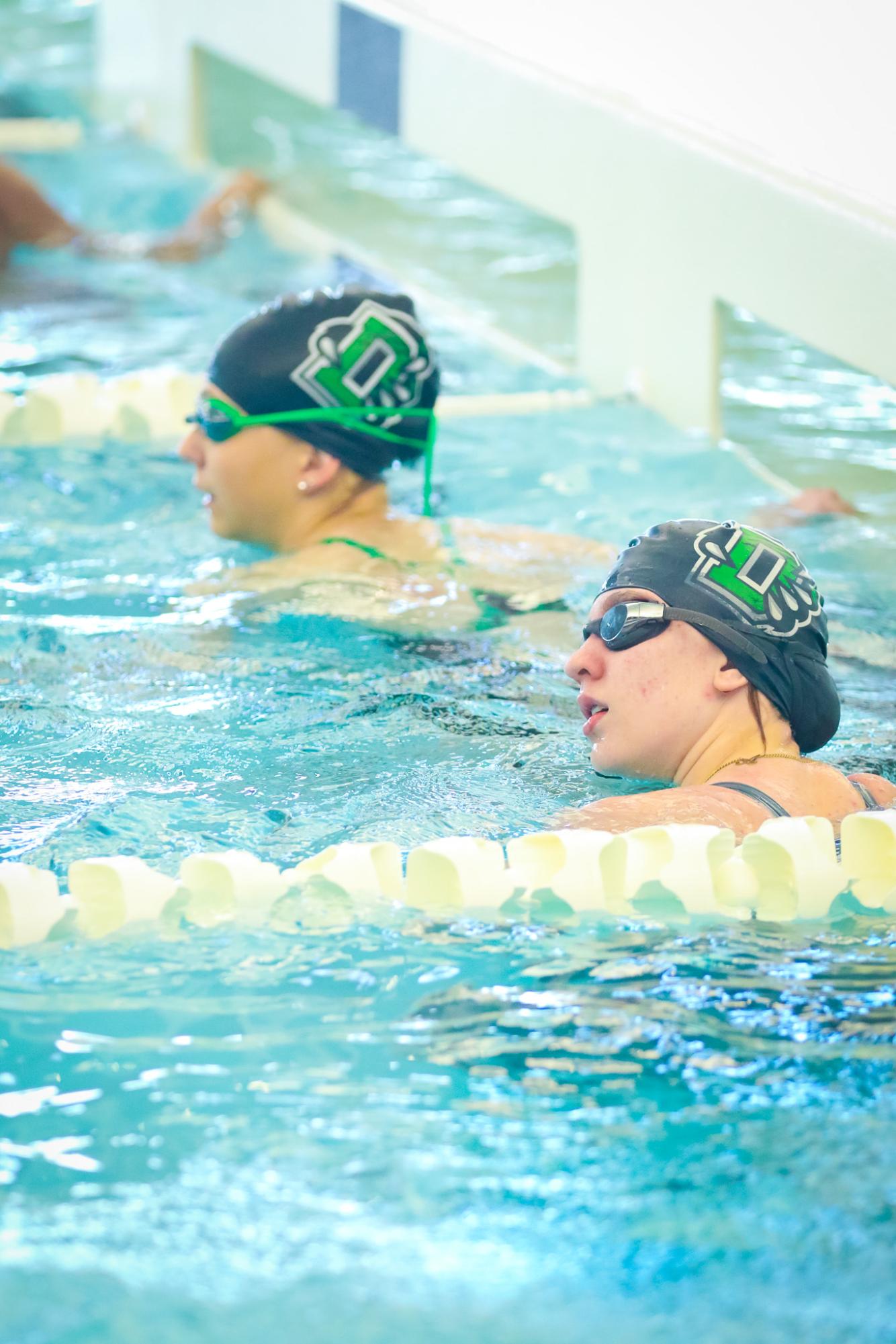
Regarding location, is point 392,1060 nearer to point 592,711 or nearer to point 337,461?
point 592,711

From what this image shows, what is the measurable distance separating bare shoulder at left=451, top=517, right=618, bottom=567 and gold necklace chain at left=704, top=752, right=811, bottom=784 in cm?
119

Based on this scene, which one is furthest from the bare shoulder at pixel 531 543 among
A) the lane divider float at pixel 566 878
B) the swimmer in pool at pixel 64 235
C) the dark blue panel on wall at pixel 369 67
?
the swimmer in pool at pixel 64 235

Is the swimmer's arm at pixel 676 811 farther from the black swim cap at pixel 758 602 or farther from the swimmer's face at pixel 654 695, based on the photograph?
the black swim cap at pixel 758 602

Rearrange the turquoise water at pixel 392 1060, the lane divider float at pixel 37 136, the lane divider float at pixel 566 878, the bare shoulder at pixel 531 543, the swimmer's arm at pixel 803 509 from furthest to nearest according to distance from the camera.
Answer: the lane divider float at pixel 37 136
the swimmer's arm at pixel 803 509
the bare shoulder at pixel 531 543
the lane divider float at pixel 566 878
the turquoise water at pixel 392 1060

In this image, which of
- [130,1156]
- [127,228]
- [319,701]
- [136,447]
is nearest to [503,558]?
[319,701]

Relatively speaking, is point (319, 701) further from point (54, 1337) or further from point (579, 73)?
point (579, 73)

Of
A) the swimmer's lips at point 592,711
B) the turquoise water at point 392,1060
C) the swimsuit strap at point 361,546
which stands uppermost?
the swimmer's lips at point 592,711

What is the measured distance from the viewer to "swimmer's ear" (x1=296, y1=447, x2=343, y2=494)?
3.60 meters

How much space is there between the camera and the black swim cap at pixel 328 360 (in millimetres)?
3529

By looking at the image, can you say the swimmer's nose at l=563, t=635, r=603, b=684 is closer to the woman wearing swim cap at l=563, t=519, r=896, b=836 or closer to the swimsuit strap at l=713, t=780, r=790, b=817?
the woman wearing swim cap at l=563, t=519, r=896, b=836

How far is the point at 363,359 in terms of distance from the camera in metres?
3.55

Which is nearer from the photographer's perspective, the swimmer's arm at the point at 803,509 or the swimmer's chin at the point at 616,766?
the swimmer's chin at the point at 616,766

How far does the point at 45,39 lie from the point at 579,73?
667 centimetres

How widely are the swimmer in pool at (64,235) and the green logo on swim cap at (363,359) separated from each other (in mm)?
3331
